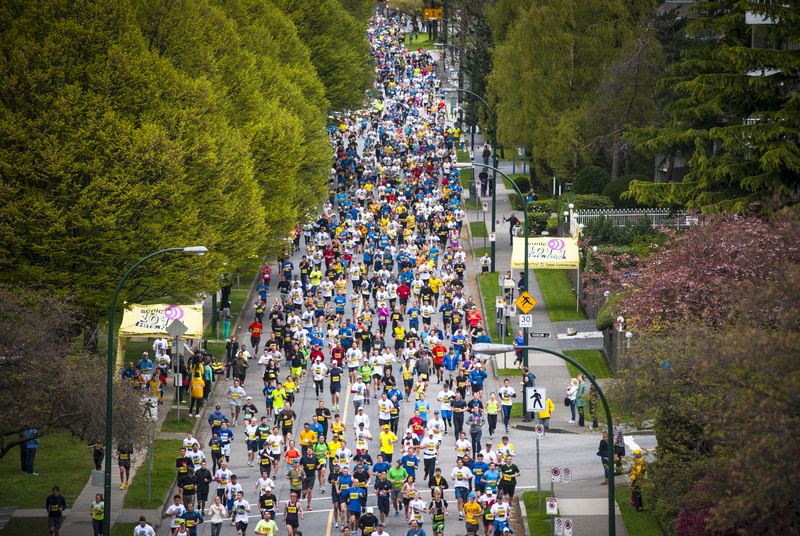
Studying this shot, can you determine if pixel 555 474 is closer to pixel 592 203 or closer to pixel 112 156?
pixel 112 156

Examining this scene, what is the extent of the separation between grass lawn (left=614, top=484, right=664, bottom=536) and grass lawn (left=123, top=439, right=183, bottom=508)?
34.6 ft

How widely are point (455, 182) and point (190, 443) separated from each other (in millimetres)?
39365

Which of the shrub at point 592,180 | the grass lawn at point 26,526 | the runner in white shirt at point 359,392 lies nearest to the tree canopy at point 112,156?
the runner in white shirt at point 359,392

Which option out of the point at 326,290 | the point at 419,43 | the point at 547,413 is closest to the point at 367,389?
the point at 547,413

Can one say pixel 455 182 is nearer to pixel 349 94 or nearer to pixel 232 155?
pixel 349 94

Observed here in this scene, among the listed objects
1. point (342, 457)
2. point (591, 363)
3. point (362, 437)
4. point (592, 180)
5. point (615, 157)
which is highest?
point (615, 157)

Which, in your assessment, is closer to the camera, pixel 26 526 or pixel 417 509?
pixel 417 509

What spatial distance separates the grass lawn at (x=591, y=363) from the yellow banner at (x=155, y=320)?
39.1ft

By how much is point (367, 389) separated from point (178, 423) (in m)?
5.47

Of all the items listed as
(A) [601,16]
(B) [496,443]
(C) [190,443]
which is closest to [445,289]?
(B) [496,443]

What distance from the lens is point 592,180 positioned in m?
55.3

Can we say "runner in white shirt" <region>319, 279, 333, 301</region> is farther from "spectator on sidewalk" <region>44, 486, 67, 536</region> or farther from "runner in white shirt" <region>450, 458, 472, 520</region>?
"spectator on sidewalk" <region>44, 486, 67, 536</region>

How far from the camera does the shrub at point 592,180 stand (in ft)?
181

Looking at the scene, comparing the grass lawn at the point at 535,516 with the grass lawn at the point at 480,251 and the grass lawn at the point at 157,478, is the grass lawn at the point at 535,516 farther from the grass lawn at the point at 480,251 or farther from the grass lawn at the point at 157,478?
the grass lawn at the point at 480,251
